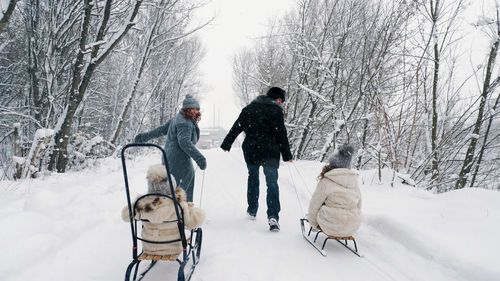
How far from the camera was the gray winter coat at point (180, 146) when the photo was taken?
3430mm

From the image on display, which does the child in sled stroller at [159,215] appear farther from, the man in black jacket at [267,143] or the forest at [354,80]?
the forest at [354,80]

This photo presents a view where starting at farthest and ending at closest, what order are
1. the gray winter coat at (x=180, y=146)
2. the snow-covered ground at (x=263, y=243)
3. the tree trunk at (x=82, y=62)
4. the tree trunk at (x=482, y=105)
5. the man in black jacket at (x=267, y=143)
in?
the tree trunk at (x=82, y=62) → the tree trunk at (x=482, y=105) → the man in black jacket at (x=267, y=143) → the gray winter coat at (x=180, y=146) → the snow-covered ground at (x=263, y=243)

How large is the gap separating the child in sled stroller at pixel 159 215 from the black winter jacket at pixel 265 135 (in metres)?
1.88

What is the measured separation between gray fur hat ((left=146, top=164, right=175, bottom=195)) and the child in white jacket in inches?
77.8

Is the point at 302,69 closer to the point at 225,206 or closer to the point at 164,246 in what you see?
the point at 225,206

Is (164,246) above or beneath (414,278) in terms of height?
above

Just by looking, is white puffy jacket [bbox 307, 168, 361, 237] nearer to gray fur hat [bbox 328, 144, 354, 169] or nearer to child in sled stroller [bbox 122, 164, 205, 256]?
gray fur hat [bbox 328, 144, 354, 169]

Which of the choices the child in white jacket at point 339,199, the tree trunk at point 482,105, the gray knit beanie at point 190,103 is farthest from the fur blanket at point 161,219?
the tree trunk at point 482,105

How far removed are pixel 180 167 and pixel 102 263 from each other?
1502 millimetres

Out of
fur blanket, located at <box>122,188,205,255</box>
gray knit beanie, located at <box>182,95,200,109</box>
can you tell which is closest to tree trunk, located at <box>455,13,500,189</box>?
gray knit beanie, located at <box>182,95,200,109</box>

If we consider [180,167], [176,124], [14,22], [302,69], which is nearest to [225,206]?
[180,167]

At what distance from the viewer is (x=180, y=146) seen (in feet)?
11.5

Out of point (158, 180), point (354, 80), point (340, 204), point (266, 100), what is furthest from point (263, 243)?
point (354, 80)

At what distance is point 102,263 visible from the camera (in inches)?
112
